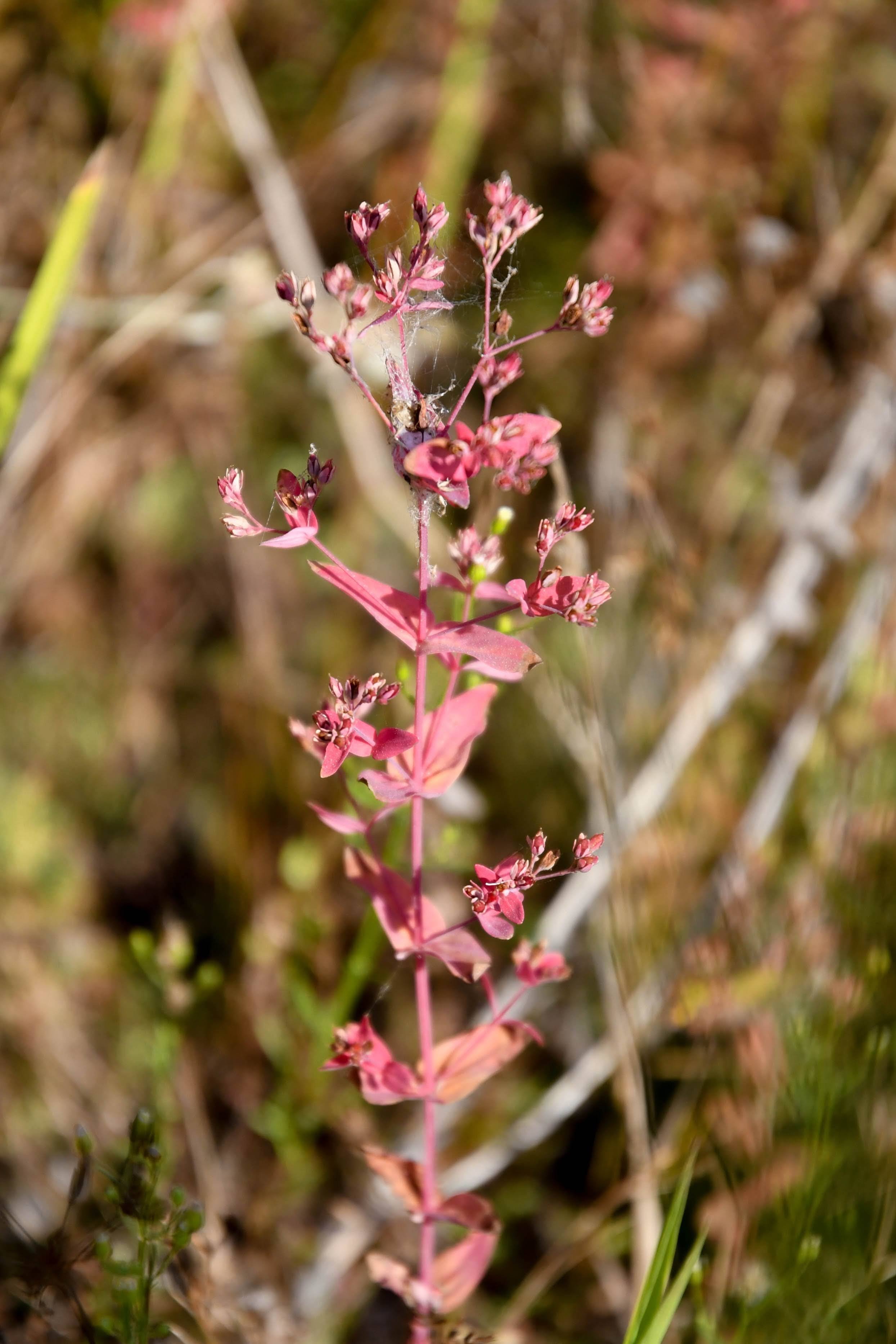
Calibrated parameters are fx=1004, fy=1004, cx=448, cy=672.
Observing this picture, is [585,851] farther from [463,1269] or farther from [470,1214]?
[463,1269]

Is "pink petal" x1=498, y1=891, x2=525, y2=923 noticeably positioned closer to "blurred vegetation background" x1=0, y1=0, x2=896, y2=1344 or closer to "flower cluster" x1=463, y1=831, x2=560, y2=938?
"flower cluster" x1=463, y1=831, x2=560, y2=938

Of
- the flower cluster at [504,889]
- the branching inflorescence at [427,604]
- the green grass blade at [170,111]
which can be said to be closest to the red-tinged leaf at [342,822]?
the branching inflorescence at [427,604]

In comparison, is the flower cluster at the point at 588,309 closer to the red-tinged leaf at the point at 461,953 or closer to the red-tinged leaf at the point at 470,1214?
the red-tinged leaf at the point at 461,953

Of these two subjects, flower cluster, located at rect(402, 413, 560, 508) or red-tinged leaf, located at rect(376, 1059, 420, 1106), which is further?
red-tinged leaf, located at rect(376, 1059, 420, 1106)

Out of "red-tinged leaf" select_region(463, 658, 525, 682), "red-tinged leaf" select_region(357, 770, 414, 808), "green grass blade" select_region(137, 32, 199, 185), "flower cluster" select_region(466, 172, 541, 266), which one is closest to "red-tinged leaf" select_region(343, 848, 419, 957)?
"red-tinged leaf" select_region(357, 770, 414, 808)

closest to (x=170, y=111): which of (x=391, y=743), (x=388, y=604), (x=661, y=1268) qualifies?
(x=388, y=604)

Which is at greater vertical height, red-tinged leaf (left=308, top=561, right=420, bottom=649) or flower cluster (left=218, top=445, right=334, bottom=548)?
flower cluster (left=218, top=445, right=334, bottom=548)

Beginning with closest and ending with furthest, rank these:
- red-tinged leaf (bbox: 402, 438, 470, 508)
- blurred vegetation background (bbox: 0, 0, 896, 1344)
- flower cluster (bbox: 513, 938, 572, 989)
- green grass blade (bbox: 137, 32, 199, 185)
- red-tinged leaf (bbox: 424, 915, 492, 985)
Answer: red-tinged leaf (bbox: 402, 438, 470, 508), red-tinged leaf (bbox: 424, 915, 492, 985), flower cluster (bbox: 513, 938, 572, 989), blurred vegetation background (bbox: 0, 0, 896, 1344), green grass blade (bbox: 137, 32, 199, 185)

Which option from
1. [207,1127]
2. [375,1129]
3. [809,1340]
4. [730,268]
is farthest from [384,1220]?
[730,268]
